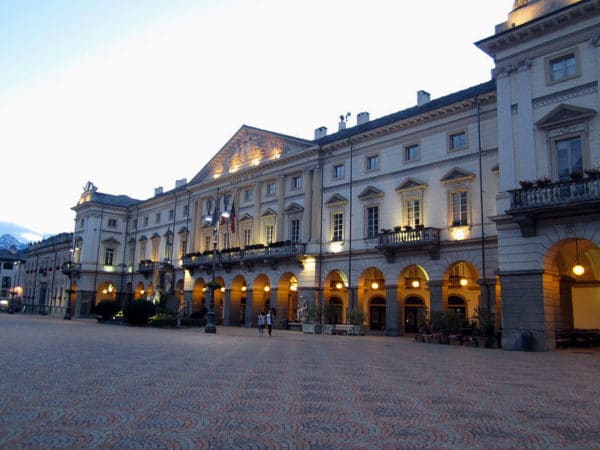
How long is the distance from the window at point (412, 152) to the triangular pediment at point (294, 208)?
10.7 m

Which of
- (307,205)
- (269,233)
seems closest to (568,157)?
(307,205)

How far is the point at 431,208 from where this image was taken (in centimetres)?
3475

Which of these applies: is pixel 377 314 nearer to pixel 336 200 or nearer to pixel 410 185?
pixel 336 200

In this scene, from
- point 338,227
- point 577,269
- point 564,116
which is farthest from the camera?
point 338,227

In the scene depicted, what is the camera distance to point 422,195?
116 ft

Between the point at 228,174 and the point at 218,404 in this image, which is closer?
the point at 218,404

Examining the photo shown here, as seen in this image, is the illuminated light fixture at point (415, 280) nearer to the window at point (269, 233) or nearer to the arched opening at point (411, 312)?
the arched opening at point (411, 312)

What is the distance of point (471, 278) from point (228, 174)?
26011 mm

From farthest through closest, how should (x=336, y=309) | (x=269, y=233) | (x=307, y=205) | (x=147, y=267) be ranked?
(x=147, y=267) → (x=269, y=233) → (x=336, y=309) → (x=307, y=205)

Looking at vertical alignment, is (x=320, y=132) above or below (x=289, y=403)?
above

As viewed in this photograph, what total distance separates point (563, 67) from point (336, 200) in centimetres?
1961

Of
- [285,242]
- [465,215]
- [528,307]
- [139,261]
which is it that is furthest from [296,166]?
[139,261]

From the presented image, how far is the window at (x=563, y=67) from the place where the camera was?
82.3 ft

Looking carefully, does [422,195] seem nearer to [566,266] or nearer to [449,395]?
[566,266]
